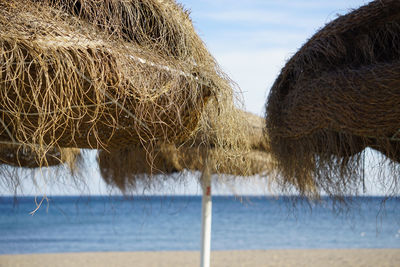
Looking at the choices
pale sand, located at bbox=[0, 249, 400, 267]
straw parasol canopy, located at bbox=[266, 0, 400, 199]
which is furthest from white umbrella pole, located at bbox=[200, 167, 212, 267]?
pale sand, located at bbox=[0, 249, 400, 267]

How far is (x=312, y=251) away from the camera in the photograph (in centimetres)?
1204

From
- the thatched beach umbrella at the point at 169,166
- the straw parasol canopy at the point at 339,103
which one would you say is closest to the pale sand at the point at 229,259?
the thatched beach umbrella at the point at 169,166

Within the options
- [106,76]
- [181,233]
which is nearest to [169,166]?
[106,76]

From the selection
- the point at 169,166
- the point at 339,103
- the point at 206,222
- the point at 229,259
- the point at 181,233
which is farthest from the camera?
the point at 181,233

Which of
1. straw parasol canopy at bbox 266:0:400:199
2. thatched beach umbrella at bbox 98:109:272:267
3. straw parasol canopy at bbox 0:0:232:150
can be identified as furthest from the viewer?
thatched beach umbrella at bbox 98:109:272:267

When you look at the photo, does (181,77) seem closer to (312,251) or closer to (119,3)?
(119,3)

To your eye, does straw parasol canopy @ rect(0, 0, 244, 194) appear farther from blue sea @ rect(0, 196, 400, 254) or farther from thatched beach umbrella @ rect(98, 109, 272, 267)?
blue sea @ rect(0, 196, 400, 254)

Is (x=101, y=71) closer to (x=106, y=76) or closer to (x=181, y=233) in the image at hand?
(x=106, y=76)

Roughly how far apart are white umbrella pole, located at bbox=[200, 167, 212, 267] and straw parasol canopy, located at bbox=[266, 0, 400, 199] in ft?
4.30

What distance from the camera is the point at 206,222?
4426 mm

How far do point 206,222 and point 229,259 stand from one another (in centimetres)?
633

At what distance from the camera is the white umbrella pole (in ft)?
13.8

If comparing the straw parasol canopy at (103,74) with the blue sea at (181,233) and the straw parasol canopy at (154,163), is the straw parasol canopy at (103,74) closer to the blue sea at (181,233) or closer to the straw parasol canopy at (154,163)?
the straw parasol canopy at (154,163)

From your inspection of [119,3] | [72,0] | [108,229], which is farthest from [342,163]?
[108,229]
